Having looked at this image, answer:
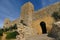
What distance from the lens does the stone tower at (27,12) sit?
22.5m

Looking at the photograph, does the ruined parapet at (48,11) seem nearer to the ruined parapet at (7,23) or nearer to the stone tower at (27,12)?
the stone tower at (27,12)

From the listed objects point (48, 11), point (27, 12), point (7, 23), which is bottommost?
point (7, 23)

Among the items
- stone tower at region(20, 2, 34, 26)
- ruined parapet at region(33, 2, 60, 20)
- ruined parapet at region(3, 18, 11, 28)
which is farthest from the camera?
ruined parapet at region(3, 18, 11, 28)

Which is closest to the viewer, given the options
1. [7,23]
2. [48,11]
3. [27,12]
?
[48,11]

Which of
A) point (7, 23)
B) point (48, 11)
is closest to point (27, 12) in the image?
point (48, 11)

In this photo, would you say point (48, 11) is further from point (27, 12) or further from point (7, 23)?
point (7, 23)

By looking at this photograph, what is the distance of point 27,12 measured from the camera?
23.2m

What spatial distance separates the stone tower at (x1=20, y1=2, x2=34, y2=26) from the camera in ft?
73.8

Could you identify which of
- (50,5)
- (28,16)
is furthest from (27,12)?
(50,5)

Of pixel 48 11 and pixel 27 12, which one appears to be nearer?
pixel 48 11

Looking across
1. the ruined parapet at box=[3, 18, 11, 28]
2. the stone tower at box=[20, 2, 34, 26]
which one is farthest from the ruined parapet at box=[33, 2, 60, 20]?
the ruined parapet at box=[3, 18, 11, 28]

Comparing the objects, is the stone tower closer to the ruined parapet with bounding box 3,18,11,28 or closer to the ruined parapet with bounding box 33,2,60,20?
the ruined parapet with bounding box 33,2,60,20

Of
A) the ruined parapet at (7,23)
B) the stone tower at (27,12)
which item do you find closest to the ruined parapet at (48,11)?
the stone tower at (27,12)

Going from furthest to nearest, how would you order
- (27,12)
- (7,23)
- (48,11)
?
(7,23)
(27,12)
(48,11)
